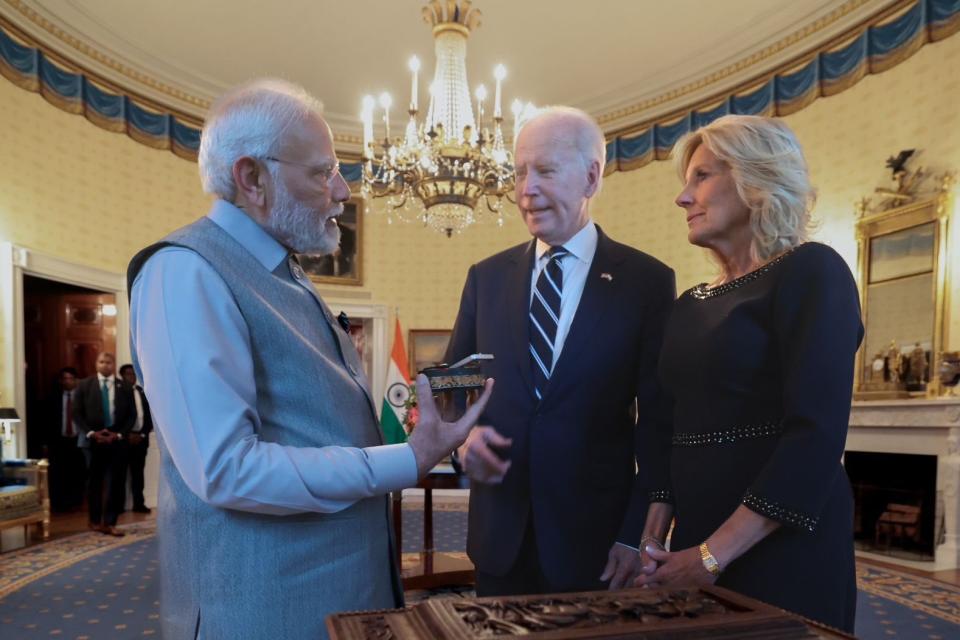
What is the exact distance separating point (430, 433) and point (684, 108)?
8359 millimetres

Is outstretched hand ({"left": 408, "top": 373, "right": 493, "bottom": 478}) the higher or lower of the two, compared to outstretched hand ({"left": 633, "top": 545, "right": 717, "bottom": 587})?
higher

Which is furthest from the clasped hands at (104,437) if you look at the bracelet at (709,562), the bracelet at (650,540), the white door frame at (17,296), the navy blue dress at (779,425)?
the bracelet at (709,562)

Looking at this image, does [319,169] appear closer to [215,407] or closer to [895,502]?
[215,407]

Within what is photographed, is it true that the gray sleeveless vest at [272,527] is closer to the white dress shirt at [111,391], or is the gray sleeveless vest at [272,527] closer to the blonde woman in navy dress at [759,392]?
the blonde woman in navy dress at [759,392]

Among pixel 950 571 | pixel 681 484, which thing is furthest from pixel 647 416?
pixel 950 571

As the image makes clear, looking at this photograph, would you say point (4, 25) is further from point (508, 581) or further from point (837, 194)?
point (837, 194)

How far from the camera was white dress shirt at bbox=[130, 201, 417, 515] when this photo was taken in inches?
40.3

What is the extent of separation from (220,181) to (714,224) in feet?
3.42

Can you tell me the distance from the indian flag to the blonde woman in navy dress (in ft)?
18.8

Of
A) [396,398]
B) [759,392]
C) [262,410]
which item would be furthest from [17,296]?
[759,392]

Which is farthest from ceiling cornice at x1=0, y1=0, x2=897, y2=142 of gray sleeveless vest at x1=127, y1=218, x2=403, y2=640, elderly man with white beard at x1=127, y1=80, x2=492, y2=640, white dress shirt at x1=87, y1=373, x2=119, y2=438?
gray sleeveless vest at x1=127, y1=218, x2=403, y2=640

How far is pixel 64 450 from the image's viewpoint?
841 cm

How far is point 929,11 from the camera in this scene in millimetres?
5828

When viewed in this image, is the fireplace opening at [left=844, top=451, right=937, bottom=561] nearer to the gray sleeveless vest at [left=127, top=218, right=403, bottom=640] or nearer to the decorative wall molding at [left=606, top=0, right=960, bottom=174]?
the decorative wall molding at [left=606, top=0, right=960, bottom=174]
